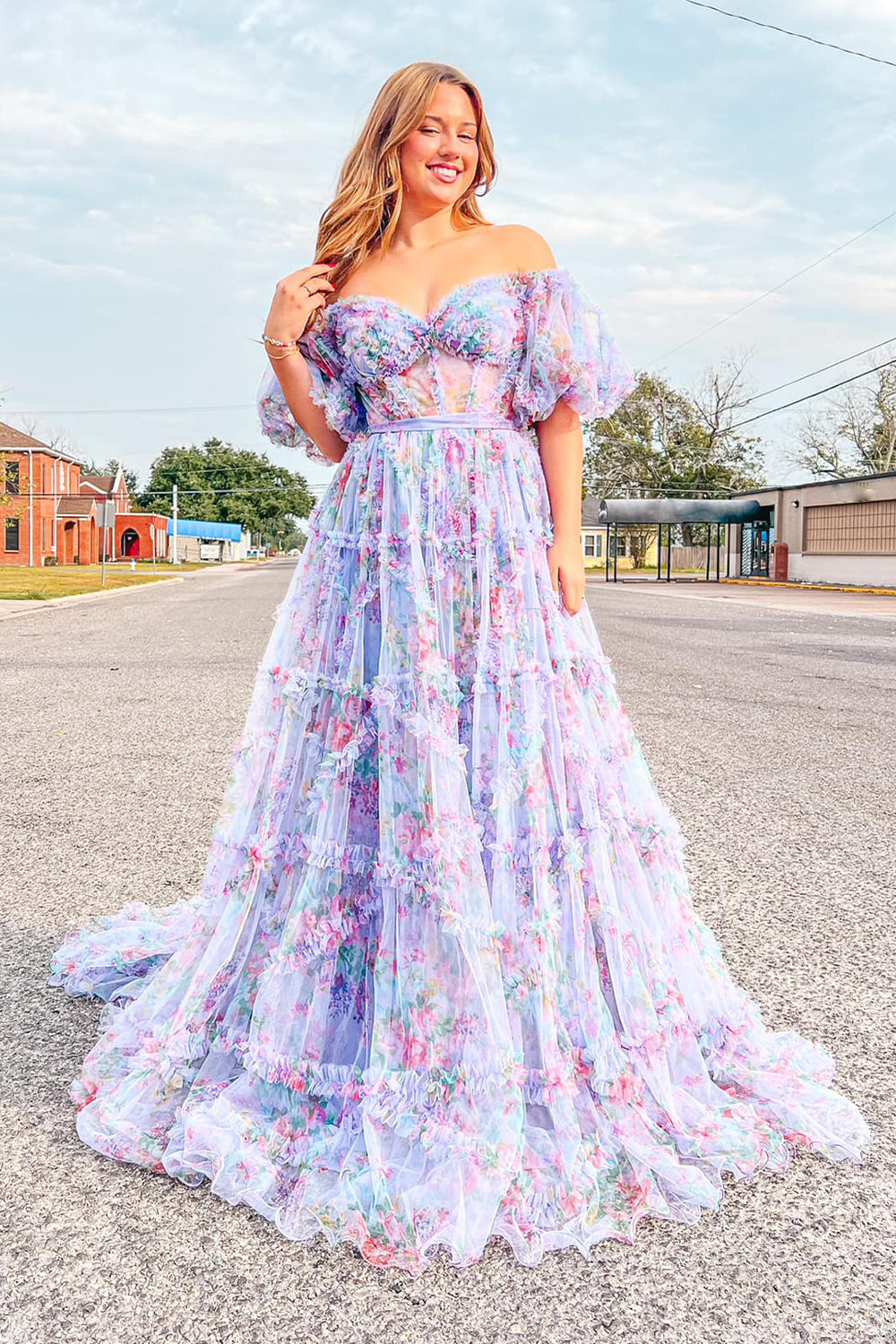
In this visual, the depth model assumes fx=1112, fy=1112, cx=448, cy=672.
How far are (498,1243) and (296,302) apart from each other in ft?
6.17

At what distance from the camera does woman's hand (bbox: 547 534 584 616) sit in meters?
2.34

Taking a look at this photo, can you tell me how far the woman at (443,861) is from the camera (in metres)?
2.02

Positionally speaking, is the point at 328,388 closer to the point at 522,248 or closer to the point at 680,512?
the point at 522,248

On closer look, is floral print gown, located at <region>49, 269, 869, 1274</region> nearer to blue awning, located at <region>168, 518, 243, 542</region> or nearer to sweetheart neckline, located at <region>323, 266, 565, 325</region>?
sweetheart neckline, located at <region>323, 266, 565, 325</region>

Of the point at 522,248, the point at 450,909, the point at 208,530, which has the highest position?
the point at 208,530

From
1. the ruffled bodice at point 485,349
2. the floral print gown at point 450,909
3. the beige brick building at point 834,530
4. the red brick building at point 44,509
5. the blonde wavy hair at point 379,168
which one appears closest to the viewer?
the floral print gown at point 450,909

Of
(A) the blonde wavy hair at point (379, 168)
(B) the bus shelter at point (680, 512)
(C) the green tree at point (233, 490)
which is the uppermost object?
(C) the green tree at point (233, 490)

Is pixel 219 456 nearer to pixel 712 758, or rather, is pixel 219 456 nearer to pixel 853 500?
pixel 853 500

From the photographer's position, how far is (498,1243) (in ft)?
6.29

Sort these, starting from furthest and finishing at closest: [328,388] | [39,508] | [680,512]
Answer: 1. [39,508]
2. [680,512]
3. [328,388]

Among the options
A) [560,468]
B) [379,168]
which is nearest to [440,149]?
[379,168]

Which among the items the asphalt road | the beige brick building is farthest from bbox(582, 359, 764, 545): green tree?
the asphalt road

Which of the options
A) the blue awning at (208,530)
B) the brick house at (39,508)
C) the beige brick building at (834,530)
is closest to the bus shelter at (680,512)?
the beige brick building at (834,530)

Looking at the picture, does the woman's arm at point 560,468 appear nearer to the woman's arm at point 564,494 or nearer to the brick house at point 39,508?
the woman's arm at point 564,494
